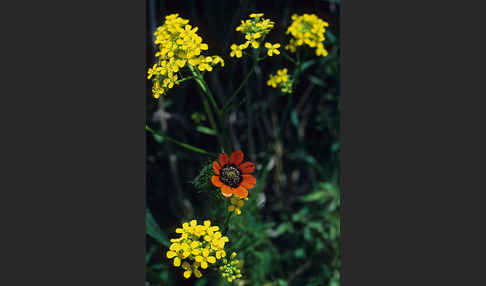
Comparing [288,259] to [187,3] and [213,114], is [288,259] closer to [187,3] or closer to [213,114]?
[213,114]

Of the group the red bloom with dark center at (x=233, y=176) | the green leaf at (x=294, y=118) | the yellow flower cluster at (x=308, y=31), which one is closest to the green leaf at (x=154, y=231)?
the red bloom with dark center at (x=233, y=176)

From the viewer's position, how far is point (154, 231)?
1.93 metres

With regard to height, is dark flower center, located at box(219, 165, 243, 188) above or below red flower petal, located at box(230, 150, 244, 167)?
below

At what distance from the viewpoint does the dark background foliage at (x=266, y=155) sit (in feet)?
6.44

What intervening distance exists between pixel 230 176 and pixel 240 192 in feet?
0.21

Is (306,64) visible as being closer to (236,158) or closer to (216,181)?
(236,158)

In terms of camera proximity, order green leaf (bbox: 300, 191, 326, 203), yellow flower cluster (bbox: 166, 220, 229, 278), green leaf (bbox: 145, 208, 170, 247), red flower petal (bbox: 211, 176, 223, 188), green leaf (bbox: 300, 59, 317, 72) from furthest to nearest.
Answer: green leaf (bbox: 300, 191, 326, 203), green leaf (bbox: 300, 59, 317, 72), green leaf (bbox: 145, 208, 170, 247), red flower petal (bbox: 211, 176, 223, 188), yellow flower cluster (bbox: 166, 220, 229, 278)

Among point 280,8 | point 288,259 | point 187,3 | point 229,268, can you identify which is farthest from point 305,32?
point 288,259

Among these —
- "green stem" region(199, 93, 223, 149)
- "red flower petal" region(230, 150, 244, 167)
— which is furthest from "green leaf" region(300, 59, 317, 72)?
"red flower petal" region(230, 150, 244, 167)

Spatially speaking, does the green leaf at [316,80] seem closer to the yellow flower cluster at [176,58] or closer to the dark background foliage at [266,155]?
the dark background foliage at [266,155]

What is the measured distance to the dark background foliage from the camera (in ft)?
6.44

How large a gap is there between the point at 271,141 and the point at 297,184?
0.83 feet

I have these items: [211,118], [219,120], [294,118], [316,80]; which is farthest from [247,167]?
[316,80]

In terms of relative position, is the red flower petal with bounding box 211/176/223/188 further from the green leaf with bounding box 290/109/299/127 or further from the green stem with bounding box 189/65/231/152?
the green leaf with bounding box 290/109/299/127
